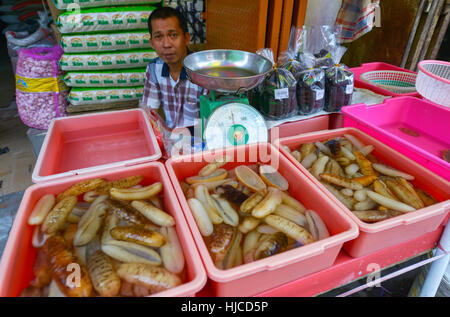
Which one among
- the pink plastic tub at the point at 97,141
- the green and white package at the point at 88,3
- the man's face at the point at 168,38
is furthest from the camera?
the green and white package at the point at 88,3

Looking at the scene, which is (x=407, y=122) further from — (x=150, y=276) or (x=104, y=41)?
(x=104, y=41)

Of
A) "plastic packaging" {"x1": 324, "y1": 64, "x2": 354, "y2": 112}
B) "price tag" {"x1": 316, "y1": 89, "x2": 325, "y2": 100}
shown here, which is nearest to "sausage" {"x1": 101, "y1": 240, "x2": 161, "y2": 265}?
"price tag" {"x1": 316, "y1": 89, "x2": 325, "y2": 100}

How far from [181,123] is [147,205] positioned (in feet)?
4.64

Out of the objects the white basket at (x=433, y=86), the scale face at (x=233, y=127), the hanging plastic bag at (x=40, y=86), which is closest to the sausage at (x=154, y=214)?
the scale face at (x=233, y=127)

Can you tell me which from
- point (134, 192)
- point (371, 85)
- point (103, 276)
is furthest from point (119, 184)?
point (371, 85)

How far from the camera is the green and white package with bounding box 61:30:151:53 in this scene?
2.58 m

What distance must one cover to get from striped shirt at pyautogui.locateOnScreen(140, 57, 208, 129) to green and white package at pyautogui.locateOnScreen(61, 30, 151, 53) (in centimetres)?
53

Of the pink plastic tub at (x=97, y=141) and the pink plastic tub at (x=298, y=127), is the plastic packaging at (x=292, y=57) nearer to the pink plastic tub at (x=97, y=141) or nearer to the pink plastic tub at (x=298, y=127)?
the pink plastic tub at (x=298, y=127)

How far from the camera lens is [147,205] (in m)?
1.01

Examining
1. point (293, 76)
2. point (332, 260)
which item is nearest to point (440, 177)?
point (332, 260)

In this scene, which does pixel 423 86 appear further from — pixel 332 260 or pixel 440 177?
pixel 332 260

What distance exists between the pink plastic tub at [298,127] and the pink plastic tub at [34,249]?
2.56 feet

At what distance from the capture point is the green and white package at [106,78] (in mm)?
2756
